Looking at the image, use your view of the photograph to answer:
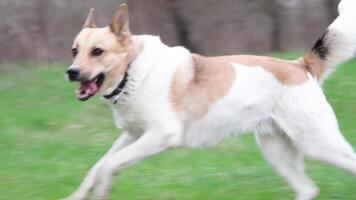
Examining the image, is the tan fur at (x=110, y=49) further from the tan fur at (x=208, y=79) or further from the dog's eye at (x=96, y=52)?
the tan fur at (x=208, y=79)

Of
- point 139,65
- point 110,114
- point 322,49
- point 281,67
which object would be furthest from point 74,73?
point 110,114

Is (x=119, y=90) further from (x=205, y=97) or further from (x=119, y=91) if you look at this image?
(x=205, y=97)

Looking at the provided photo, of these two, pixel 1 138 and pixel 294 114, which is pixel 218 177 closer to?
pixel 294 114

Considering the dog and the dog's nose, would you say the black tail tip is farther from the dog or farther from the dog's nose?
the dog's nose

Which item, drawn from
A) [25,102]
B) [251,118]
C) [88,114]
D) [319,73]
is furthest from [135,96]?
[25,102]

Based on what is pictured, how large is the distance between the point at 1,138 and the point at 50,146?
25.5 inches

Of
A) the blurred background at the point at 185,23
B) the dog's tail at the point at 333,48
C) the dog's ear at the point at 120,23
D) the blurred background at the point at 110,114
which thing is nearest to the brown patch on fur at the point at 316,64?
the dog's tail at the point at 333,48

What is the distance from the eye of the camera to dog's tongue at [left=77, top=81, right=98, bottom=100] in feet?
20.6

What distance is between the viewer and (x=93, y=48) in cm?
634

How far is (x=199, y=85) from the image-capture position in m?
6.62

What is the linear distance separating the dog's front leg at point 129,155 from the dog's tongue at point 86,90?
1.56 ft

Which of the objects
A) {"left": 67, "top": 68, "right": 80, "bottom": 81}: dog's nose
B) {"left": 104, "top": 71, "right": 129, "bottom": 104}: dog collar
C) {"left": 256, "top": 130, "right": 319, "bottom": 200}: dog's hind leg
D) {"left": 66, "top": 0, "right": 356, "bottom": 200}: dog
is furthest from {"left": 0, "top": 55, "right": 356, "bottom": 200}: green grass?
{"left": 67, "top": 68, "right": 80, "bottom": 81}: dog's nose

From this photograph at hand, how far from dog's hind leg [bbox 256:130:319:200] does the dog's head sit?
1.23 metres

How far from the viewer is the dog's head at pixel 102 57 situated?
6.28m
